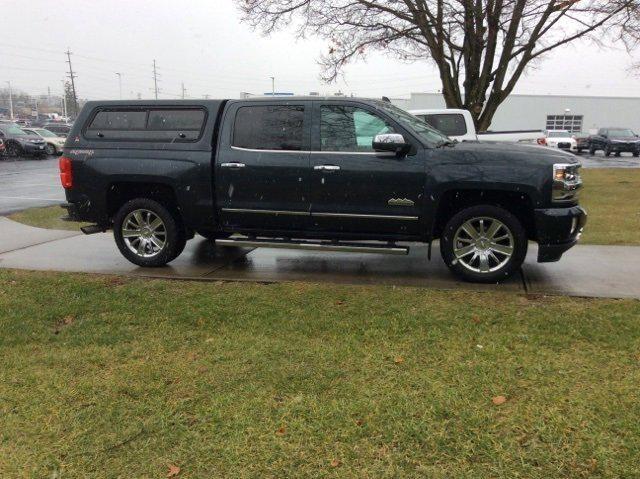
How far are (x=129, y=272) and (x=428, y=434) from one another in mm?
4260

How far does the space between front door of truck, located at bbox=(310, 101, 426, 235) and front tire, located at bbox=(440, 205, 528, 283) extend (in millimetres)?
402

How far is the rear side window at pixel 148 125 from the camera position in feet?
19.5

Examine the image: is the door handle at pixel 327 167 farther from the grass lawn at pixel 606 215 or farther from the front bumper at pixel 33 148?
the front bumper at pixel 33 148

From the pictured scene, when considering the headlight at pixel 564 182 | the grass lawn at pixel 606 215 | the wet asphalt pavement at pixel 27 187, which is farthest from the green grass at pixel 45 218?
the headlight at pixel 564 182

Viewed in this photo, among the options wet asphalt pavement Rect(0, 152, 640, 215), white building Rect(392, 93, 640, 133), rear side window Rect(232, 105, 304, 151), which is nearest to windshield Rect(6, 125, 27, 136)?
wet asphalt pavement Rect(0, 152, 640, 215)

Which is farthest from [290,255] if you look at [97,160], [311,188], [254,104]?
[97,160]

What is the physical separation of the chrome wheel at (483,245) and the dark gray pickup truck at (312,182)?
1 cm

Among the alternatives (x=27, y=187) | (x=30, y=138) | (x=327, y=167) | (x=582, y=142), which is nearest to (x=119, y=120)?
(x=327, y=167)

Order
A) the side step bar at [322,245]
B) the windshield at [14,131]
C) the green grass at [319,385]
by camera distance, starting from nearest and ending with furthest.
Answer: the green grass at [319,385], the side step bar at [322,245], the windshield at [14,131]

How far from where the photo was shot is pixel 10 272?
600cm

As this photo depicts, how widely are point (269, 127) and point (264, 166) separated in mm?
462

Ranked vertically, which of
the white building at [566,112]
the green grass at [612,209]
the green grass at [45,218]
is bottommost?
the green grass at [612,209]

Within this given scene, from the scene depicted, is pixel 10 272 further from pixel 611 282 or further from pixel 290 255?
pixel 611 282

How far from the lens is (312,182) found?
18.1 feet
